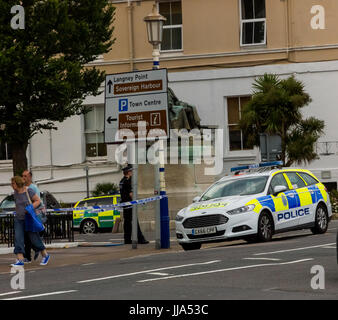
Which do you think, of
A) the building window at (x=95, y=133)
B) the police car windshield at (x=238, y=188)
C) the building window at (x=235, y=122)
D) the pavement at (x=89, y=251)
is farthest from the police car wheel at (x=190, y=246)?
the building window at (x=95, y=133)

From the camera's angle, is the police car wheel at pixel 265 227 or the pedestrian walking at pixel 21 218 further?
the police car wheel at pixel 265 227

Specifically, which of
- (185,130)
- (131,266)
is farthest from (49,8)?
(131,266)

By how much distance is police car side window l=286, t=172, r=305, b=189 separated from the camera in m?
22.1

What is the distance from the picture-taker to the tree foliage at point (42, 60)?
104 feet

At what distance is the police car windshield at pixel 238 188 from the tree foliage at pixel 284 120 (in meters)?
13.7

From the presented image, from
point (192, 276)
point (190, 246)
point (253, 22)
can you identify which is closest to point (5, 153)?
point (253, 22)

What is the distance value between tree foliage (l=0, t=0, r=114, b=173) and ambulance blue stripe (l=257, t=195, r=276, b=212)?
12731mm

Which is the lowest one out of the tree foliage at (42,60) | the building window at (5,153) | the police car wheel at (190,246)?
the police car wheel at (190,246)

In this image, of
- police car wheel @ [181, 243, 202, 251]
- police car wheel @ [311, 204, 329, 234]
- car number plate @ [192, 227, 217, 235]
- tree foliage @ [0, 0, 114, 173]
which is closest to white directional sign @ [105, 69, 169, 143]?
car number plate @ [192, 227, 217, 235]

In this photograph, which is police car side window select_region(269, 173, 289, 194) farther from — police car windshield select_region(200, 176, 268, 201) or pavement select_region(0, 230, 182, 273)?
pavement select_region(0, 230, 182, 273)

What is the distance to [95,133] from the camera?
44.6m

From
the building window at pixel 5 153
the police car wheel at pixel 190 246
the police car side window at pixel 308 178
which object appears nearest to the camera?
the police car wheel at pixel 190 246

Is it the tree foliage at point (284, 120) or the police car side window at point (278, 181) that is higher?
the tree foliage at point (284, 120)

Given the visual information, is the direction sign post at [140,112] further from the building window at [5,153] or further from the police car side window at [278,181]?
the building window at [5,153]
